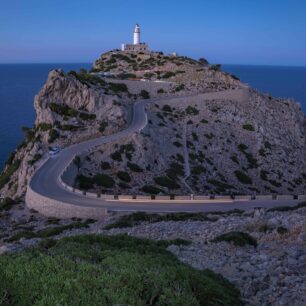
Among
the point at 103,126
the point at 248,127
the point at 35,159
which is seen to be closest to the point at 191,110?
the point at 248,127

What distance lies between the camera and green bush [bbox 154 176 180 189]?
34.8m

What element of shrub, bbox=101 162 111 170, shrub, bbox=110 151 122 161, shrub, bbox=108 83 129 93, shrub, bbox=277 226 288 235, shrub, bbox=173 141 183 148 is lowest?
shrub, bbox=101 162 111 170

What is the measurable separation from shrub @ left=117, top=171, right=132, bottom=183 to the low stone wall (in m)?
7.52

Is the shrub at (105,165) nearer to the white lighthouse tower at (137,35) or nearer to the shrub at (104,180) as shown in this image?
the shrub at (104,180)

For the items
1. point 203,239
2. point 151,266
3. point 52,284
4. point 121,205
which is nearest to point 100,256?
point 151,266

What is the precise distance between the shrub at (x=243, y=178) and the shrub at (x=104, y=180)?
1549cm

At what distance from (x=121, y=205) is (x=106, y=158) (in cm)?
1030

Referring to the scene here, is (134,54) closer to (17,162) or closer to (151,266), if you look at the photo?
(17,162)

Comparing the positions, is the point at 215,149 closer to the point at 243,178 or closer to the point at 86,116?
the point at 243,178

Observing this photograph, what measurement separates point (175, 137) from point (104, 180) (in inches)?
604

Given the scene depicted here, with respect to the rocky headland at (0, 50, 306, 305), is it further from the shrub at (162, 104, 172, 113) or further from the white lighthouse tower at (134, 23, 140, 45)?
the white lighthouse tower at (134, 23, 140, 45)

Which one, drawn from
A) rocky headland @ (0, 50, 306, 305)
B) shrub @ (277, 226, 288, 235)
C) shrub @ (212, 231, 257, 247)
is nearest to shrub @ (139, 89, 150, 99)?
rocky headland @ (0, 50, 306, 305)

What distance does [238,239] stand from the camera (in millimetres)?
13500

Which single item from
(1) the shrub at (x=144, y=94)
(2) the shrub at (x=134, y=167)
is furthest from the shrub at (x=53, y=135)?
(1) the shrub at (x=144, y=94)
